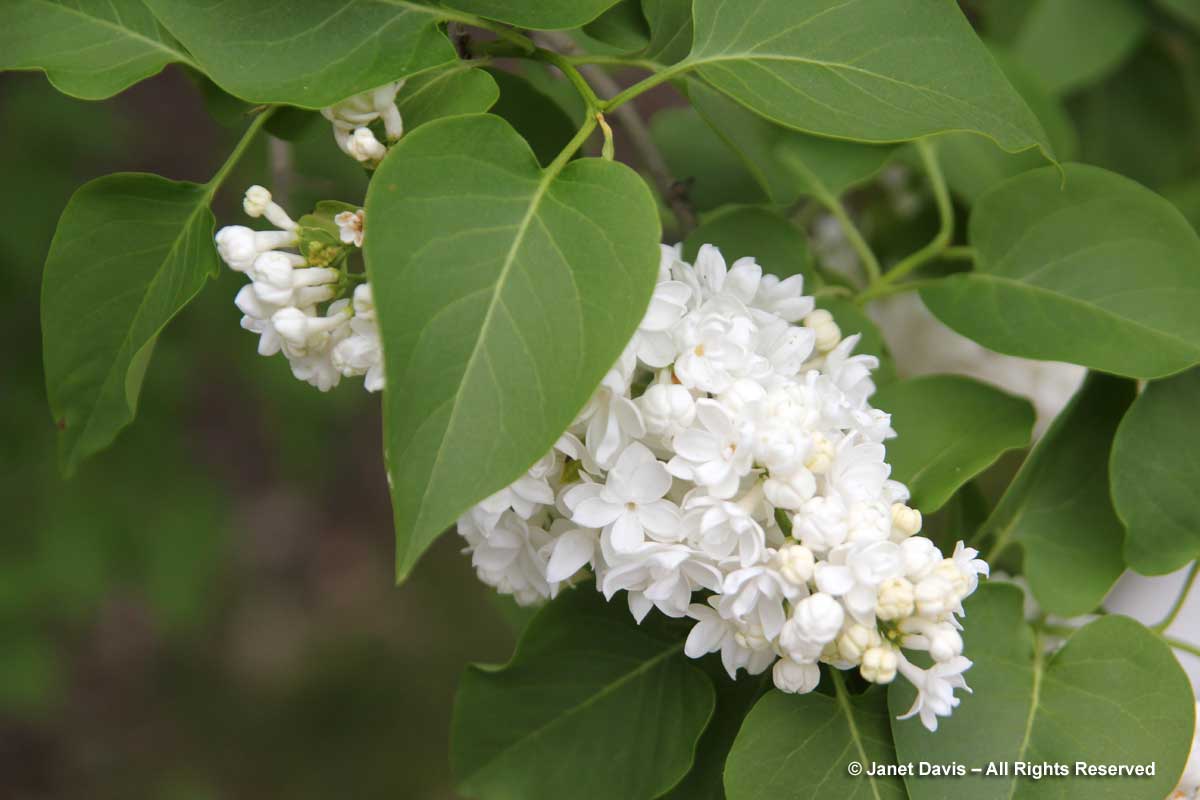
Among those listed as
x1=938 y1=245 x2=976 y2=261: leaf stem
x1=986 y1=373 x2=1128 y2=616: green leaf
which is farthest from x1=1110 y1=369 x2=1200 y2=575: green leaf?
x1=938 y1=245 x2=976 y2=261: leaf stem

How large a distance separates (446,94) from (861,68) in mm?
332

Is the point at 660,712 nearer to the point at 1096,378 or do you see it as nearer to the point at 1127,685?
the point at 1127,685

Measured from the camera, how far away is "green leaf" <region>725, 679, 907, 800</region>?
2.85 ft

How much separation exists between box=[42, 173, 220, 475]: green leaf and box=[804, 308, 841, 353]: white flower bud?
1.73 feet

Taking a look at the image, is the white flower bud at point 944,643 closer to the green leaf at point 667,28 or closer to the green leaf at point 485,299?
the green leaf at point 485,299

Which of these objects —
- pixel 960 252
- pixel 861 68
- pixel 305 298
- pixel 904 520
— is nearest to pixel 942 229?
pixel 960 252

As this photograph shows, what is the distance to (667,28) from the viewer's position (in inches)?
36.6

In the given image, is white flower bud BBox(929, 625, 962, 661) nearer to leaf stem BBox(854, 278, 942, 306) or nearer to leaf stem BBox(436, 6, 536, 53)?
leaf stem BBox(854, 278, 942, 306)

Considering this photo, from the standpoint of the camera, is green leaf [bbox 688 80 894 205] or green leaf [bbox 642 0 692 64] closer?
green leaf [bbox 642 0 692 64]

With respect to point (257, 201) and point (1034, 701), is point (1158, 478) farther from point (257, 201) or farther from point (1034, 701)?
point (257, 201)

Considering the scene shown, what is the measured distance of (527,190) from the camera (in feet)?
2.48

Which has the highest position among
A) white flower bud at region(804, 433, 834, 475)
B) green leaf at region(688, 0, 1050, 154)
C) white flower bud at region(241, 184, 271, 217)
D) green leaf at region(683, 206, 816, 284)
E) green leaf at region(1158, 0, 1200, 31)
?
green leaf at region(688, 0, 1050, 154)

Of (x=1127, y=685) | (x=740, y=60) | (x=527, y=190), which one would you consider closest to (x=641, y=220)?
(x=527, y=190)

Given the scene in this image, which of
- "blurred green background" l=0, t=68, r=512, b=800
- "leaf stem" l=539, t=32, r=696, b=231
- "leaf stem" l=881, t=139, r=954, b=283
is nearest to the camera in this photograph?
"leaf stem" l=539, t=32, r=696, b=231
